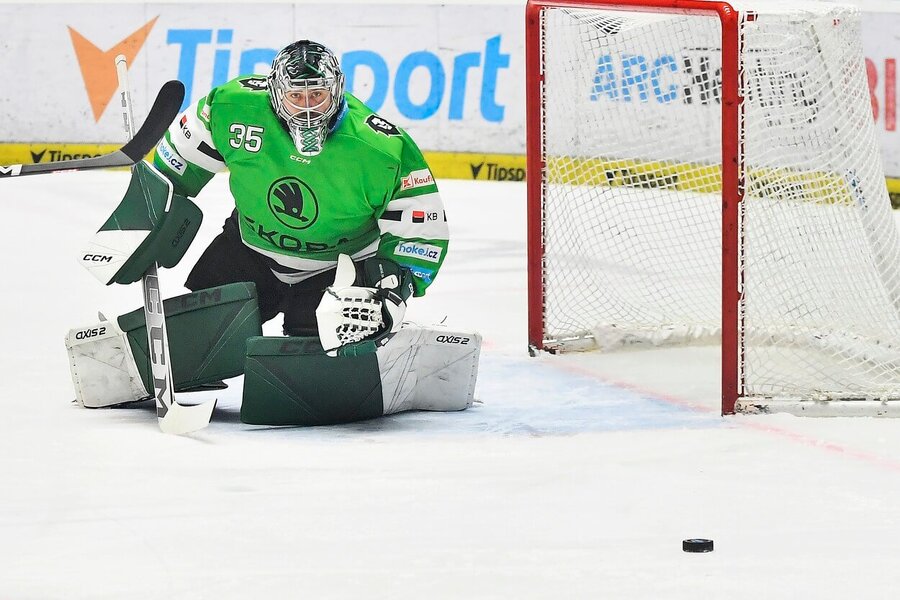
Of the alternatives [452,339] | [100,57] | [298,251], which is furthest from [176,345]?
[100,57]

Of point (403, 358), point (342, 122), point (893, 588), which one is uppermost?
point (342, 122)

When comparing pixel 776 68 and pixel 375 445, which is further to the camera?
pixel 776 68

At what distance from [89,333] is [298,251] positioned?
51 centimetres

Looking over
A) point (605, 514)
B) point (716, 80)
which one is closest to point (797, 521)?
point (605, 514)

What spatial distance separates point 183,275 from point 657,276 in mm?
1762

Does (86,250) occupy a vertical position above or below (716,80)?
below

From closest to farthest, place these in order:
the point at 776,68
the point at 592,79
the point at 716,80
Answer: the point at 776,68, the point at 592,79, the point at 716,80

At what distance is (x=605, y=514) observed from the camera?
2.60 metres

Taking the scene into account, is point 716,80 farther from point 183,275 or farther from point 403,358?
point 403,358

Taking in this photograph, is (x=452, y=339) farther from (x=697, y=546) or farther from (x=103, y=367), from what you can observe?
(x=697, y=546)

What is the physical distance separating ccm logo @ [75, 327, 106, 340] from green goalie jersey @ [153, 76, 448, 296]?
0.39 meters

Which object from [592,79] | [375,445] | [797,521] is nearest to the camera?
[797,521]

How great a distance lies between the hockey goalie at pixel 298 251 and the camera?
317 cm

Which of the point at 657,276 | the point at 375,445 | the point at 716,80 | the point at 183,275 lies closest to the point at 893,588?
the point at 375,445
